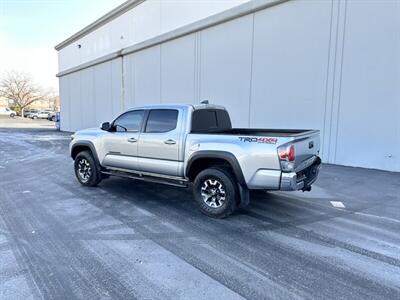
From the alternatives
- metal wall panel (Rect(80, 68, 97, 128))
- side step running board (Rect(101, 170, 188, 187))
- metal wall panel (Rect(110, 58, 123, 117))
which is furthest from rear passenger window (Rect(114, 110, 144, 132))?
metal wall panel (Rect(80, 68, 97, 128))

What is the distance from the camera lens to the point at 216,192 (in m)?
5.11

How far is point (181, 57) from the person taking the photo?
15.3 meters

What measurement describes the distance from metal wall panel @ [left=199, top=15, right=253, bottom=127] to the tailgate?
7.13 meters

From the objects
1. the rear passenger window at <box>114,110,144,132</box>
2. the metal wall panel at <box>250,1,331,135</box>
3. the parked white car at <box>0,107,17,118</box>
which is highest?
the metal wall panel at <box>250,1,331,135</box>

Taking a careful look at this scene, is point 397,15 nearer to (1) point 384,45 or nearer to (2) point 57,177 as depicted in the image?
(1) point 384,45

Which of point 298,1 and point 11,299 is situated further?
point 298,1

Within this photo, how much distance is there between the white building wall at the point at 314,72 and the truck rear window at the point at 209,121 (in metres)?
5.22

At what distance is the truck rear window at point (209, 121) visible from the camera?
5.61 meters

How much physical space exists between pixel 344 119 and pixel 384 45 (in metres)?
2.40

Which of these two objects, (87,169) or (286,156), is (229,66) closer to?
(87,169)

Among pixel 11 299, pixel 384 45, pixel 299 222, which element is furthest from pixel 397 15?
pixel 11 299

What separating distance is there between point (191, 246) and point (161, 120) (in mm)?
2771

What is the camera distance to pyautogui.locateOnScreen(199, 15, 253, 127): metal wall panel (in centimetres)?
1221

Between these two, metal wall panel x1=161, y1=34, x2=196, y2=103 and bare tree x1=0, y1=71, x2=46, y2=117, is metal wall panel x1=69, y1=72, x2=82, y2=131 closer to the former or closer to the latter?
metal wall panel x1=161, y1=34, x2=196, y2=103
